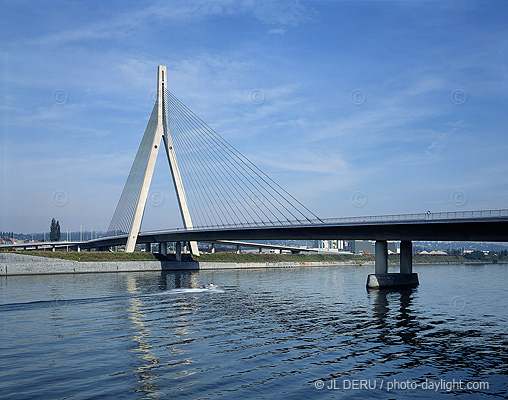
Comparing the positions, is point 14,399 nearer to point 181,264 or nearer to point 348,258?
point 181,264

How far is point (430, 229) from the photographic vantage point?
56.6 meters

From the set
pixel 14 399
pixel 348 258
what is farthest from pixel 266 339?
pixel 348 258

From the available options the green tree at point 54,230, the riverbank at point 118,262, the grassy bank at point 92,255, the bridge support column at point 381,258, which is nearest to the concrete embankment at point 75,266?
the riverbank at point 118,262

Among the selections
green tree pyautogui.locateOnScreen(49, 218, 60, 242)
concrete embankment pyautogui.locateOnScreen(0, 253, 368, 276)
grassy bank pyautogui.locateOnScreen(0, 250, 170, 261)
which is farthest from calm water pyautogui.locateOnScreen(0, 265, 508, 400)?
green tree pyautogui.locateOnScreen(49, 218, 60, 242)

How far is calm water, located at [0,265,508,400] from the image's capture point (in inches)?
710

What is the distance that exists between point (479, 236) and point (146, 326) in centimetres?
3915

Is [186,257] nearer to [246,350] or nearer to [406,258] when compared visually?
[406,258]

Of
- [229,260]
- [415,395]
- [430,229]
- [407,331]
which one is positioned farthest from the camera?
[229,260]

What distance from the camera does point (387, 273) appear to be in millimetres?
64688

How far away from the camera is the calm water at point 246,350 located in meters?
18.0

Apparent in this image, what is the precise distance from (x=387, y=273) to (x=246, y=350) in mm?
44611

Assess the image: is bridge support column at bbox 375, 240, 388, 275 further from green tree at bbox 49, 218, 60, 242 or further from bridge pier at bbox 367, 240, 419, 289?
green tree at bbox 49, 218, 60, 242

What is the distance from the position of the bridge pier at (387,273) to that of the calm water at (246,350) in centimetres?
1869

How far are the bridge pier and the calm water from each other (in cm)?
1869
